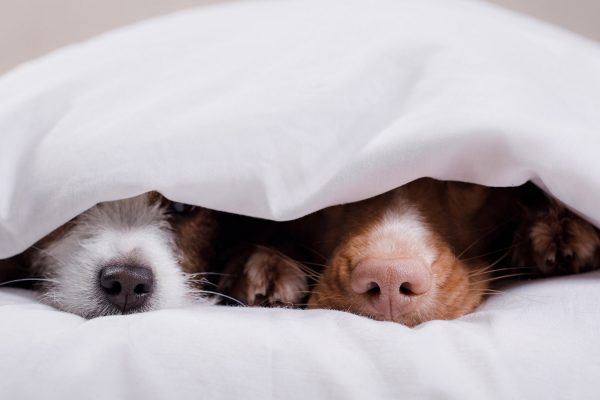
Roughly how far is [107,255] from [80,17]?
3.21 ft

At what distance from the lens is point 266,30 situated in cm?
109

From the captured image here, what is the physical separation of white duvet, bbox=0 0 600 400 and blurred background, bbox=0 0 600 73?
77 cm

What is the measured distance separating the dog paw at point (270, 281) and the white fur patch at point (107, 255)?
0.31 ft

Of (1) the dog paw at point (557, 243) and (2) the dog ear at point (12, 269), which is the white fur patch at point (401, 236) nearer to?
(1) the dog paw at point (557, 243)

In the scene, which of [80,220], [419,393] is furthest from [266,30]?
[419,393]

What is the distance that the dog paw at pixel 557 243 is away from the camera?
101 centimetres

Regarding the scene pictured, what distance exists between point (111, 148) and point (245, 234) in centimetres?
36

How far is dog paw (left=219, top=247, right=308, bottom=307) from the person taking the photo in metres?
1.09

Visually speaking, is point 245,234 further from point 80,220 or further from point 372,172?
point 372,172

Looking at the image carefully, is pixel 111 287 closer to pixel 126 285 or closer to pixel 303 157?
pixel 126 285

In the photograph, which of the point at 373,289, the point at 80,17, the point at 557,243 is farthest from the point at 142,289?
the point at 80,17

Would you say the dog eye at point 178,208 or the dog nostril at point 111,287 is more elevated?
the dog eye at point 178,208

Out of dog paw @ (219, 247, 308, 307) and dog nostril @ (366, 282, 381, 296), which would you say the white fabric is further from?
dog paw @ (219, 247, 308, 307)

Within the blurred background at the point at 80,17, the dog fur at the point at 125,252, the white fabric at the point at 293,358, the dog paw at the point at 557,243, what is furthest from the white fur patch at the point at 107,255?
the blurred background at the point at 80,17
